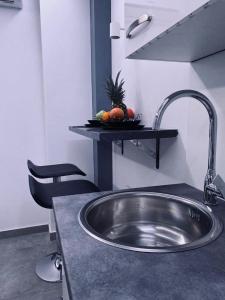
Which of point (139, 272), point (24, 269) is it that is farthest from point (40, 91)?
point (139, 272)

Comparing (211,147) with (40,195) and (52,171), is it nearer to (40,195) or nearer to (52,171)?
(40,195)

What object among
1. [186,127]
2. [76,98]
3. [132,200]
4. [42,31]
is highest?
[42,31]

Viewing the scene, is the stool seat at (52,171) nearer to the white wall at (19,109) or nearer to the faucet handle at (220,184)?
the white wall at (19,109)

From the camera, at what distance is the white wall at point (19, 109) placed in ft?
6.93

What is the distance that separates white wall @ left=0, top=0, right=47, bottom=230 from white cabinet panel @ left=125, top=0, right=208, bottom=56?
5.17ft

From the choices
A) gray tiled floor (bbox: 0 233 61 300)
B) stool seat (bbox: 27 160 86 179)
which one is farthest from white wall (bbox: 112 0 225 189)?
gray tiled floor (bbox: 0 233 61 300)

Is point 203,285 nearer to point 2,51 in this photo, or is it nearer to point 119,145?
point 119,145

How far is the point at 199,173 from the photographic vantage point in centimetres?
97

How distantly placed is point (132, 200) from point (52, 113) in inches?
57.7

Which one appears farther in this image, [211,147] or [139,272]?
[211,147]

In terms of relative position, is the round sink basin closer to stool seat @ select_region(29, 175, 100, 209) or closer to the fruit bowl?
the fruit bowl

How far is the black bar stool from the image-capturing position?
1.46 meters

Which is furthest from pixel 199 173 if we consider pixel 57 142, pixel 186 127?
pixel 57 142

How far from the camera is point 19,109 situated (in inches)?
86.4
